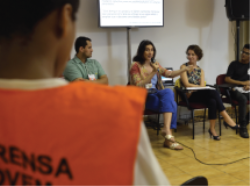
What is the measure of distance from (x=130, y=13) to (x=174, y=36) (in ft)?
3.26

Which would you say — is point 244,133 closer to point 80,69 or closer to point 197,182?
point 80,69

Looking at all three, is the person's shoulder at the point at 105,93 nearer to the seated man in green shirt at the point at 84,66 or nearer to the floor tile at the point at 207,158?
the floor tile at the point at 207,158

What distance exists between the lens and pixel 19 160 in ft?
1.44

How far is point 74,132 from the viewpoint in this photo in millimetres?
400

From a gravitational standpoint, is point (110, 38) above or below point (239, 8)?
below

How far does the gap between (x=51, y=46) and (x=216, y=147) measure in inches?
118

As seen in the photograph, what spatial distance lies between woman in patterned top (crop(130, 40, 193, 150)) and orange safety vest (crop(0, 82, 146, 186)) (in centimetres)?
272

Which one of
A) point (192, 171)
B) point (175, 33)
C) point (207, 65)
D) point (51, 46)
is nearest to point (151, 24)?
point (175, 33)

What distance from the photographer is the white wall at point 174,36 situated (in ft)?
13.7

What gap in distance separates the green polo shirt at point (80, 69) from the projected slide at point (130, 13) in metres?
0.81

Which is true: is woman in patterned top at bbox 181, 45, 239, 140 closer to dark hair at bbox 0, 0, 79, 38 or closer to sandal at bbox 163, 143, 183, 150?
sandal at bbox 163, 143, 183, 150

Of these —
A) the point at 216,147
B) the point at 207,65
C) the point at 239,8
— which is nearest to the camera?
the point at 216,147

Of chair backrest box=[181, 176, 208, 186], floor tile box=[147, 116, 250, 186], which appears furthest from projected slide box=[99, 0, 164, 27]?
chair backrest box=[181, 176, 208, 186]

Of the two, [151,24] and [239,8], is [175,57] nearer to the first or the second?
[151,24]
